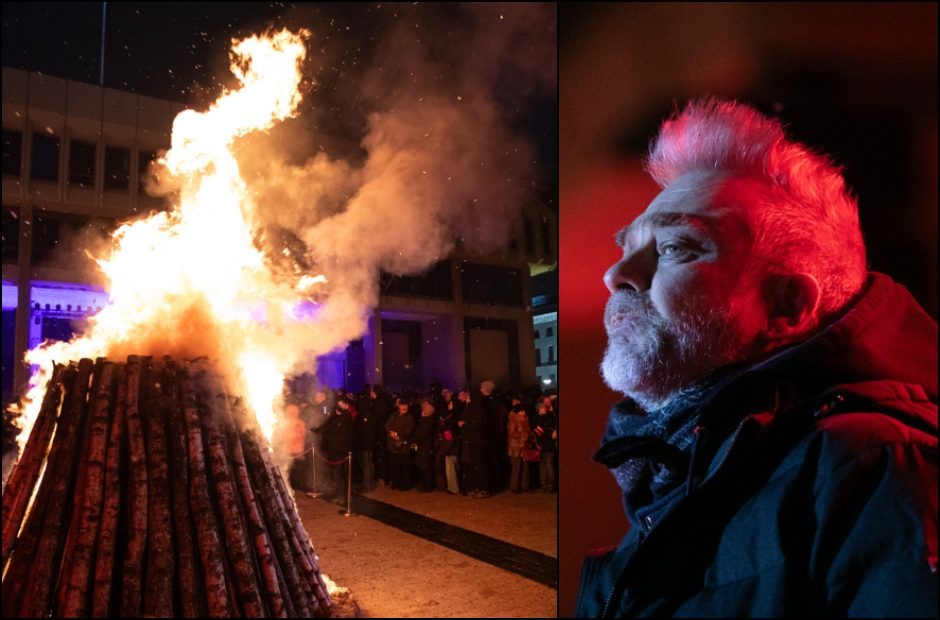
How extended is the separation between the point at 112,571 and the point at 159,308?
1.65 metres

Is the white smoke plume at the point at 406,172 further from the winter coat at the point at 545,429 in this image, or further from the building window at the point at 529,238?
the winter coat at the point at 545,429

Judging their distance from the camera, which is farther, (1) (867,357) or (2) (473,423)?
(2) (473,423)

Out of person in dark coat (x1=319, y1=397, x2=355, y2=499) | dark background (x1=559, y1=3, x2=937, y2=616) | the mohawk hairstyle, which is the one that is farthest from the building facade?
the mohawk hairstyle

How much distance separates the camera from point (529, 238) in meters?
4.33

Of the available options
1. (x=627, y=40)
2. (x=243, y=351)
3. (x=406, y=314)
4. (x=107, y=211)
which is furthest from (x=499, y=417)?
(x=107, y=211)

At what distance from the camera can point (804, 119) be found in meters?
1.79

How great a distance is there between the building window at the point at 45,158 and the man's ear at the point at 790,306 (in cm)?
1447

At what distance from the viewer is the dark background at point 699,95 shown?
1.50 m

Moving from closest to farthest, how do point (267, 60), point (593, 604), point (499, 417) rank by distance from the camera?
point (593, 604) → point (267, 60) → point (499, 417)

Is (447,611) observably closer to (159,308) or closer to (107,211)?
(159,308)

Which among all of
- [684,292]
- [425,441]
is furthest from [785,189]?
[425,441]

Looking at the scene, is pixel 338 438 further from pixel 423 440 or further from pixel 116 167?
pixel 116 167

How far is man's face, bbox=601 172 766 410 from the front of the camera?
1491 mm

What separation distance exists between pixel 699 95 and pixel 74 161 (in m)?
14.2
